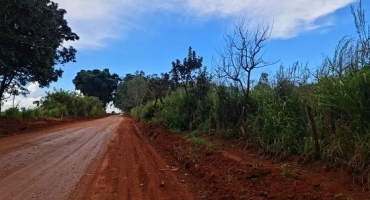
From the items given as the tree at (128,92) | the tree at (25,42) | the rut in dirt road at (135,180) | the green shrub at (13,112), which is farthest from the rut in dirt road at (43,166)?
the tree at (128,92)

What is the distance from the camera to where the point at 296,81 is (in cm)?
859

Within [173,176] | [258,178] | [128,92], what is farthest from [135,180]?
[128,92]

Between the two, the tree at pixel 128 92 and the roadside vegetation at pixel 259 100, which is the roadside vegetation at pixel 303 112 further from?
the tree at pixel 128 92

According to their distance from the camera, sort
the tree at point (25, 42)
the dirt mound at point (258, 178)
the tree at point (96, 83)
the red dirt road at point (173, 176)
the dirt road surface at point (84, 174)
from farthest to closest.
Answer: the tree at point (96, 83), the tree at point (25, 42), the dirt road surface at point (84, 174), the red dirt road at point (173, 176), the dirt mound at point (258, 178)

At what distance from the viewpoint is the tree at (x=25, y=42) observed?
13.6 meters

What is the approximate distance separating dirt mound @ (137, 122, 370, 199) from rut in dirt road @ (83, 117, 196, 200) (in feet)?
1.32

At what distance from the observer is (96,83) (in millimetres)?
69312

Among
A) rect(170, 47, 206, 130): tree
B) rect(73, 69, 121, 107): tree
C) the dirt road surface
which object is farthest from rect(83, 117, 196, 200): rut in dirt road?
rect(73, 69, 121, 107): tree

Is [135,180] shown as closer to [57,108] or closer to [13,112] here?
[13,112]

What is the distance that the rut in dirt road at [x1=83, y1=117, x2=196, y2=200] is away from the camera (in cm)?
557

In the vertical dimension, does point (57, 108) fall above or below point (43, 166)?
above

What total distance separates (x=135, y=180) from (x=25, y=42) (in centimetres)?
1076

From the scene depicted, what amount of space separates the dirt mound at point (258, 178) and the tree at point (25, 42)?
935 centimetres

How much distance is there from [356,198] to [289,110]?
3694mm
